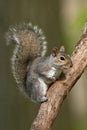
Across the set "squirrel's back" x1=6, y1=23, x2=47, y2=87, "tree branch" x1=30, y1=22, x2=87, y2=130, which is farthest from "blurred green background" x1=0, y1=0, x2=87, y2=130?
"tree branch" x1=30, y1=22, x2=87, y2=130

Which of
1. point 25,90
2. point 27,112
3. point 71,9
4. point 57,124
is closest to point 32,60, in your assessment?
point 25,90

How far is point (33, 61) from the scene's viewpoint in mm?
3639

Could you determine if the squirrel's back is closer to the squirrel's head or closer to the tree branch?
the squirrel's head

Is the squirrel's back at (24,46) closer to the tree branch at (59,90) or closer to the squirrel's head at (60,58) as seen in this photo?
the squirrel's head at (60,58)

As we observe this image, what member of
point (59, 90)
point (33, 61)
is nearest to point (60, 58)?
point (33, 61)

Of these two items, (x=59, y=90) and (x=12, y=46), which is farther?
(x=12, y=46)

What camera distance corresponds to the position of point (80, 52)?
3.21 m

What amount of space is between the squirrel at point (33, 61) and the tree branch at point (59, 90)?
7 cm

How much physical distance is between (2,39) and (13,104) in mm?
410

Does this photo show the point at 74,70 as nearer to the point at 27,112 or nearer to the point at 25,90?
the point at 25,90

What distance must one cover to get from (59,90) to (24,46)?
700mm

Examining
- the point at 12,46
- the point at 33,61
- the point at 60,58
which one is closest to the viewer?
the point at 60,58

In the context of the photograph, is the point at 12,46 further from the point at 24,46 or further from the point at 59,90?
the point at 59,90

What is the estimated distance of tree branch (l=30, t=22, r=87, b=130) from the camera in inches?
112
